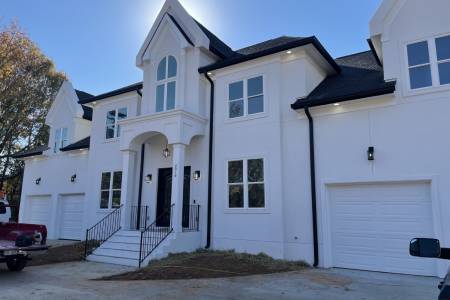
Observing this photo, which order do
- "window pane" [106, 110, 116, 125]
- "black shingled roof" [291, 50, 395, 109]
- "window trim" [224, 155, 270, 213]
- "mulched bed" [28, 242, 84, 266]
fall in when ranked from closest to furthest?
1. "black shingled roof" [291, 50, 395, 109]
2. "mulched bed" [28, 242, 84, 266]
3. "window trim" [224, 155, 270, 213]
4. "window pane" [106, 110, 116, 125]

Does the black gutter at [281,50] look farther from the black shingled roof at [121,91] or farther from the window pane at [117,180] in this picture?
the window pane at [117,180]

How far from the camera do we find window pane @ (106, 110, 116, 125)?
1572 centimetres

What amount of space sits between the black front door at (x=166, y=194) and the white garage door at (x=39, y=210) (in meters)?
7.32

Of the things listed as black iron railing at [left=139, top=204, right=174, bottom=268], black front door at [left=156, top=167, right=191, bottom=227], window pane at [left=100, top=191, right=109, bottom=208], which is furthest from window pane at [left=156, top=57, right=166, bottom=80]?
window pane at [left=100, top=191, right=109, bottom=208]

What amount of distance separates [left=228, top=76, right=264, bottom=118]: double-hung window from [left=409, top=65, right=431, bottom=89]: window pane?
437 centimetres

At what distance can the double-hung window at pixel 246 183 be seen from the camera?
10852mm

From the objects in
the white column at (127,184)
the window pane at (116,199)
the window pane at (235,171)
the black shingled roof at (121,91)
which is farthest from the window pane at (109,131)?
the window pane at (235,171)

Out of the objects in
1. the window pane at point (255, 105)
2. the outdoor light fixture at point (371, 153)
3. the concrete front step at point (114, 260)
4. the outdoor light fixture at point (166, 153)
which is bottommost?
the concrete front step at point (114, 260)

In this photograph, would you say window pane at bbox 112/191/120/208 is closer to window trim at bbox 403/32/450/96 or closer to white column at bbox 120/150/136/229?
white column at bbox 120/150/136/229

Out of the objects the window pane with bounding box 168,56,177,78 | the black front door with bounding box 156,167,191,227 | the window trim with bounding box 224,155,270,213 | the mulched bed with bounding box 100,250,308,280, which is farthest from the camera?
the window pane with bounding box 168,56,177,78

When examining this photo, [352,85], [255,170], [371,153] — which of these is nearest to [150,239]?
[255,170]

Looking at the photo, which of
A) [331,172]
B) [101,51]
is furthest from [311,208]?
[101,51]

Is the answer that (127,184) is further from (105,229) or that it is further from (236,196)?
(236,196)

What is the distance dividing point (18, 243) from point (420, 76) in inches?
436
